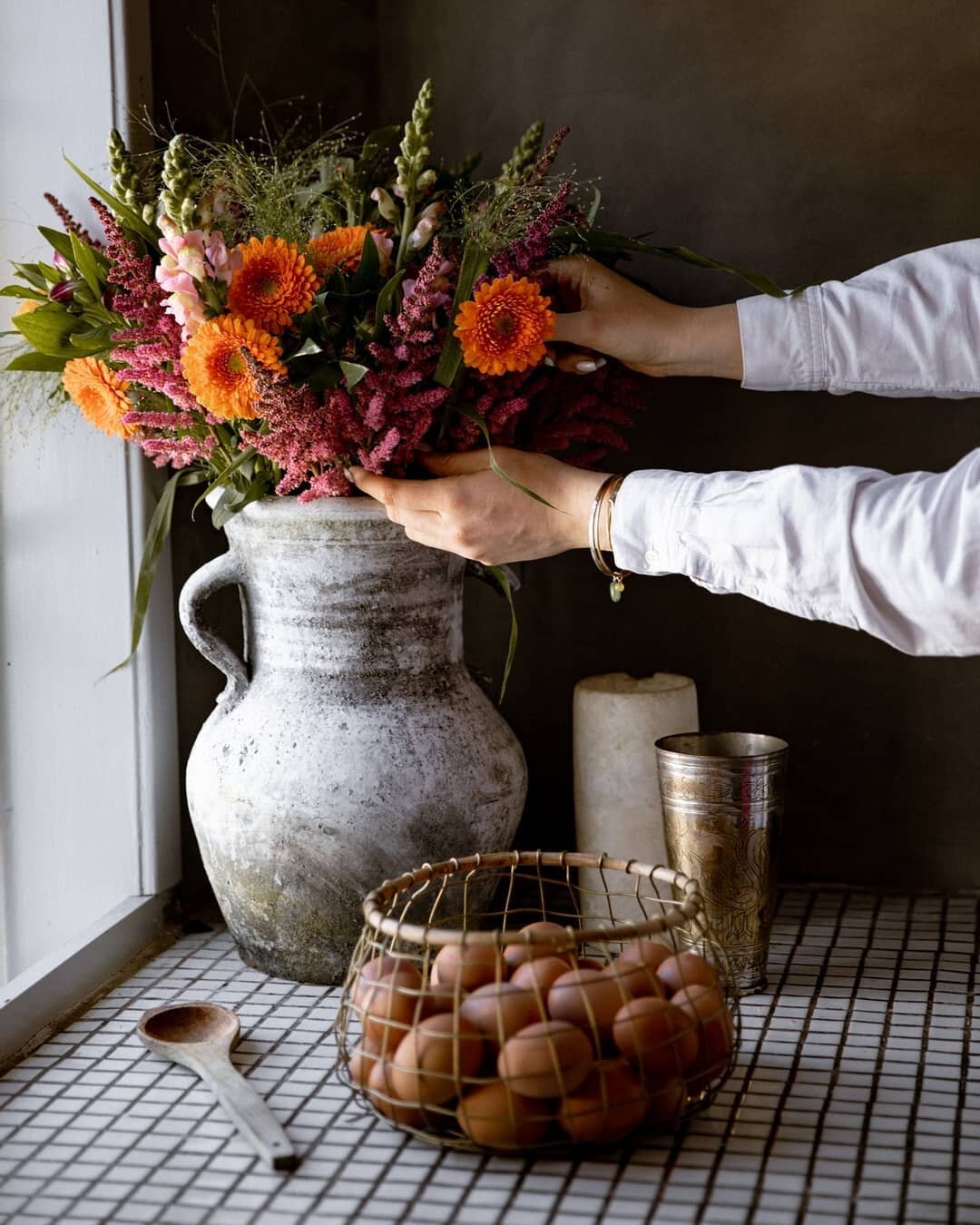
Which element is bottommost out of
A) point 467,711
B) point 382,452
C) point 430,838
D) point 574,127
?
point 430,838

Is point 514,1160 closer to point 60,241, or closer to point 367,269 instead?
point 367,269

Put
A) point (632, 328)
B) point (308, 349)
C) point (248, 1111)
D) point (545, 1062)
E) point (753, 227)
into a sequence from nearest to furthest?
point (545, 1062)
point (248, 1111)
point (308, 349)
point (632, 328)
point (753, 227)

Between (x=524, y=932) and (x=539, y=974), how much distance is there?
0.03m

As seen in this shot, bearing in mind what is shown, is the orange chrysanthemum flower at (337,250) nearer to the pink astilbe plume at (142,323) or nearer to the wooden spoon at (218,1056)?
the pink astilbe plume at (142,323)

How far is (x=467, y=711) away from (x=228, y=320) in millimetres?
417

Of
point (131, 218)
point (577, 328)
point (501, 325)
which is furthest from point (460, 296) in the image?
point (131, 218)

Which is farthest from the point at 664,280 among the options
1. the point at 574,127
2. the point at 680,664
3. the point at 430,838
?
the point at 430,838

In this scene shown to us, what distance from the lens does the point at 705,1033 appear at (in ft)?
2.90

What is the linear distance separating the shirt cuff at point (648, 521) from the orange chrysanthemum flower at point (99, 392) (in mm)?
429

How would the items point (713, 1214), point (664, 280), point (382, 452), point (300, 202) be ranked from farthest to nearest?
point (664, 280)
point (300, 202)
point (382, 452)
point (713, 1214)

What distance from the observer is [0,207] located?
127 centimetres

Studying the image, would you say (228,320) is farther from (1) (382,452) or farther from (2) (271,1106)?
(2) (271,1106)

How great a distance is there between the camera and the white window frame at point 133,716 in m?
1.22

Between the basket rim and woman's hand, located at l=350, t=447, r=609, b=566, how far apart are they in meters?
0.26
